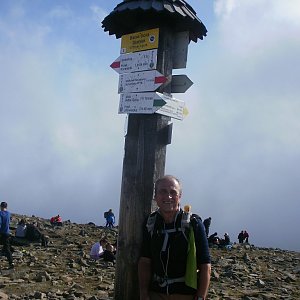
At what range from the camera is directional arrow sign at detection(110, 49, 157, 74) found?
5250 millimetres

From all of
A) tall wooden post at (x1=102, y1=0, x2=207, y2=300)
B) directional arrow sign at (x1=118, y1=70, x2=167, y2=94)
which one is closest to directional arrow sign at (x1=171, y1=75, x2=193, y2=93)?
tall wooden post at (x1=102, y1=0, x2=207, y2=300)

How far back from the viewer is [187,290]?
4094 mm

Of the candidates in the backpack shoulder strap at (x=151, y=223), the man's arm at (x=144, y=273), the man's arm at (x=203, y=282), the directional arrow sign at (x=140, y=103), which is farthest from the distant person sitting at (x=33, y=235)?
the man's arm at (x=203, y=282)

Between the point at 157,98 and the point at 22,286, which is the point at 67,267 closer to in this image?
the point at 22,286

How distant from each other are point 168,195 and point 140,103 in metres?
1.54

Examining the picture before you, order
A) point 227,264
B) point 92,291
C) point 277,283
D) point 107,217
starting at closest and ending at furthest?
point 92,291
point 277,283
point 227,264
point 107,217

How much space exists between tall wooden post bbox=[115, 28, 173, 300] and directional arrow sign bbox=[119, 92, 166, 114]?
3.6 inches

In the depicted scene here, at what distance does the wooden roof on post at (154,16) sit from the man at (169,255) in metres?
2.25

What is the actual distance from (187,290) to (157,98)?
235cm

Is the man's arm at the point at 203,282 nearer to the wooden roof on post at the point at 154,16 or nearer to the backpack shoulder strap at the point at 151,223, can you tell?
the backpack shoulder strap at the point at 151,223

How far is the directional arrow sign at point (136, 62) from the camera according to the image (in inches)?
207

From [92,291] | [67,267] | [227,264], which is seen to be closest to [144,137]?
[92,291]

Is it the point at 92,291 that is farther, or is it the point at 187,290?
the point at 92,291

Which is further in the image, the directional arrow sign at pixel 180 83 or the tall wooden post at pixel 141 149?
the directional arrow sign at pixel 180 83
